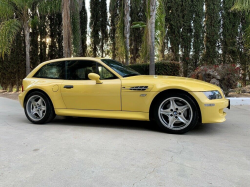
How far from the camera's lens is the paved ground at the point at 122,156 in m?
2.19

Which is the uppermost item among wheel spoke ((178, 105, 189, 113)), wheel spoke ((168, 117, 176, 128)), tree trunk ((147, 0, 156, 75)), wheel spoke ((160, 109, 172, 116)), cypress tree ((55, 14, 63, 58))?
cypress tree ((55, 14, 63, 58))

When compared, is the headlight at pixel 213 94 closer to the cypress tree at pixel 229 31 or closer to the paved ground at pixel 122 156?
the paved ground at pixel 122 156

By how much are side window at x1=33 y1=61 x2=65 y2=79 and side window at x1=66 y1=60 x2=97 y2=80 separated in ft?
0.52

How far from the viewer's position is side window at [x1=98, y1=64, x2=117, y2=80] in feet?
14.0

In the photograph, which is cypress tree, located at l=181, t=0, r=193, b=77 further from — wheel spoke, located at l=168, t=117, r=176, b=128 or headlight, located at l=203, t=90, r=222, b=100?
wheel spoke, located at l=168, t=117, r=176, b=128

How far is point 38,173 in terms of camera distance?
2.34 metres

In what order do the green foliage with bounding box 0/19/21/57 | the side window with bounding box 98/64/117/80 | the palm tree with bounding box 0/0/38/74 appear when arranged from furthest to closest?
the green foliage with bounding box 0/19/21/57 → the palm tree with bounding box 0/0/38/74 → the side window with bounding box 98/64/117/80

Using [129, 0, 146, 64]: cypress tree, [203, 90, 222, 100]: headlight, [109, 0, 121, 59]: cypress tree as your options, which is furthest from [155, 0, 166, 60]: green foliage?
[203, 90, 222, 100]: headlight

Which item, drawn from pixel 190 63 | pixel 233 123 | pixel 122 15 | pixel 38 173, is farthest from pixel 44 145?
pixel 190 63

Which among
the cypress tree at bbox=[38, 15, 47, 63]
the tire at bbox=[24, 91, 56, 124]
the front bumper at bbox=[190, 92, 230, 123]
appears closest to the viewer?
the front bumper at bbox=[190, 92, 230, 123]

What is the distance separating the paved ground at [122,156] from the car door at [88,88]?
48 centimetres

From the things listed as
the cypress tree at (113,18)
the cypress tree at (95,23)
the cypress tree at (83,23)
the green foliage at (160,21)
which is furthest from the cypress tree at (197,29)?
the cypress tree at (83,23)

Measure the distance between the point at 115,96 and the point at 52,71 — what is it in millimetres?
1722

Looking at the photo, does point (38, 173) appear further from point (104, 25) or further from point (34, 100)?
point (104, 25)
